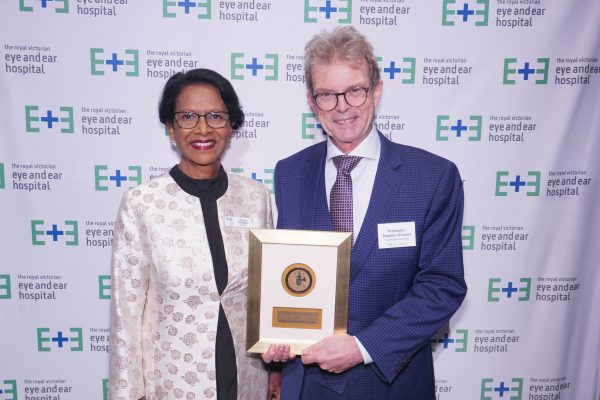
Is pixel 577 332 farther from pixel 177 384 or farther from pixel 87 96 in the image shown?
pixel 87 96

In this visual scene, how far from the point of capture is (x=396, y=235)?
4.91ft

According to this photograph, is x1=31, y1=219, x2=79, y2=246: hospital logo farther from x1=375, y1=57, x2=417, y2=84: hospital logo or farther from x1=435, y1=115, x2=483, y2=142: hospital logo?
x1=435, y1=115, x2=483, y2=142: hospital logo

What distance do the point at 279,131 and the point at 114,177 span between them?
963 mm

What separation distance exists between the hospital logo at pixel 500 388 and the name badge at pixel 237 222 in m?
1.91

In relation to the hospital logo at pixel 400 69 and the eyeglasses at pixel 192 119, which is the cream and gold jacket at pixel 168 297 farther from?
the hospital logo at pixel 400 69

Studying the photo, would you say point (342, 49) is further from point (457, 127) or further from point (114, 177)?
point (114, 177)

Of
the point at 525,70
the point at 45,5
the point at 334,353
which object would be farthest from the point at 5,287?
the point at 525,70

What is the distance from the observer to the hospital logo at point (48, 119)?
2.30 metres

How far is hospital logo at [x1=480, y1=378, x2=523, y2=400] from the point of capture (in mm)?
2623

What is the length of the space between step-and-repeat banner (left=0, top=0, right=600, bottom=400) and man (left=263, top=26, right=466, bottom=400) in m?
0.81

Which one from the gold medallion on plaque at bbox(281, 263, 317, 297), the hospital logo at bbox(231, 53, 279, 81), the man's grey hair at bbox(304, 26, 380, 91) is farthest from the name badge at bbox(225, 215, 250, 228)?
the hospital logo at bbox(231, 53, 279, 81)

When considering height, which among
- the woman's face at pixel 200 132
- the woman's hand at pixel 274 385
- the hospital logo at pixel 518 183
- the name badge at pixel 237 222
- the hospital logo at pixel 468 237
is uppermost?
the woman's face at pixel 200 132

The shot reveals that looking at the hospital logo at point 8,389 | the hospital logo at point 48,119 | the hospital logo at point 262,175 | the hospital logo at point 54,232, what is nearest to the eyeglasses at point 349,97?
the hospital logo at point 262,175

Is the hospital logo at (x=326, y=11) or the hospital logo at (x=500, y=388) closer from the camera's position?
the hospital logo at (x=326, y=11)
